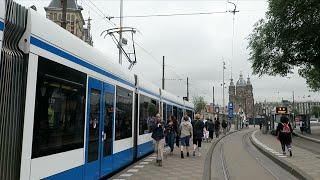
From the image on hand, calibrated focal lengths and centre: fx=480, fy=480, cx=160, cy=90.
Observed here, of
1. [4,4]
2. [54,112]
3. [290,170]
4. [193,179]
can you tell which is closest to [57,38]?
[54,112]

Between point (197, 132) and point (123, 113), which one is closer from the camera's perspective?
point (123, 113)

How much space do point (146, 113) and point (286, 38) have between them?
3011 centimetres

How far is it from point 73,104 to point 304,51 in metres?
40.8

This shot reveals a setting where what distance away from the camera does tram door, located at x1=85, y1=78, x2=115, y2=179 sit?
1001cm

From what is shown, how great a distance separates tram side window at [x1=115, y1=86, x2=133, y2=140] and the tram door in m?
0.83

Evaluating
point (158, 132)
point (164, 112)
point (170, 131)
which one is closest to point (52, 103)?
point (158, 132)

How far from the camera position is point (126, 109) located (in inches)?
578

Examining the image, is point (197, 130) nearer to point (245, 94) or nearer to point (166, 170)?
point (166, 170)

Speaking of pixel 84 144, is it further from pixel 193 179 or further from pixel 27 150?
pixel 193 179

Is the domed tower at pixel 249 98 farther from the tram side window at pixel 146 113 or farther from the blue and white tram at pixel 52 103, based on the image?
the blue and white tram at pixel 52 103

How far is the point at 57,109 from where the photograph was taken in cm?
795

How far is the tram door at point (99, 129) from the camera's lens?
10009 mm

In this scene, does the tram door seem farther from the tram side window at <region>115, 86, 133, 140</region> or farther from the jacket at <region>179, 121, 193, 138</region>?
the jacket at <region>179, 121, 193, 138</region>

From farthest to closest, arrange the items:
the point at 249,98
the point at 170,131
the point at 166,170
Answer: the point at 249,98
the point at 170,131
the point at 166,170
